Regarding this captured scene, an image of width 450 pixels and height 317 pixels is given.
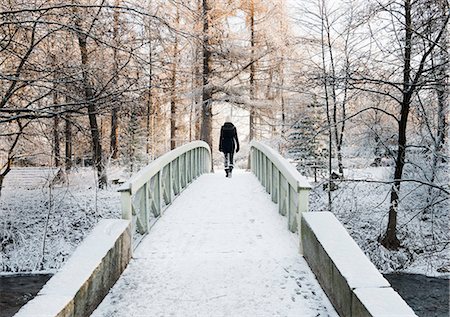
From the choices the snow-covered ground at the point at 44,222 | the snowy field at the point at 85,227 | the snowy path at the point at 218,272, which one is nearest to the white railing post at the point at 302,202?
the snowy path at the point at 218,272

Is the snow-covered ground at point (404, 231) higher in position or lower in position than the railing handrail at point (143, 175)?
lower

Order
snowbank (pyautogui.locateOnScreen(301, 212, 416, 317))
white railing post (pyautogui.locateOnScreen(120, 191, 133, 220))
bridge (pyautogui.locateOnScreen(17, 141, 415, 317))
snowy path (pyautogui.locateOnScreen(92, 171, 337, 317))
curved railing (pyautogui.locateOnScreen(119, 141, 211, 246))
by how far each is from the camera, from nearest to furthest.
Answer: snowbank (pyautogui.locateOnScreen(301, 212, 416, 317)) < bridge (pyautogui.locateOnScreen(17, 141, 415, 317)) < snowy path (pyautogui.locateOnScreen(92, 171, 337, 317)) < white railing post (pyautogui.locateOnScreen(120, 191, 133, 220)) < curved railing (pyautogui.locateOnScreen(119, 141, 211, 246))

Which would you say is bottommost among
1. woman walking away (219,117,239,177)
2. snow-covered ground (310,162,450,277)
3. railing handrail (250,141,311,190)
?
A: snow-covered ground (310,162,450,277)

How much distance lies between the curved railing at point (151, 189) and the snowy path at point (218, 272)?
24 centimetres

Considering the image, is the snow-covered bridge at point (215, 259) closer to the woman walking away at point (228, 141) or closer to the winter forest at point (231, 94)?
the winter forest at point (231, 94)

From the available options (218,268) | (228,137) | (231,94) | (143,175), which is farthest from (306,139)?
(218,268)

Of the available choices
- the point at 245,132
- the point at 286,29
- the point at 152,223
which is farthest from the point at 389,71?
the point at 245,132

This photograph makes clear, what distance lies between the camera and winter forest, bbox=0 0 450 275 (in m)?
6.20

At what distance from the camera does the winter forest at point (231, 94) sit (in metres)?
6.20

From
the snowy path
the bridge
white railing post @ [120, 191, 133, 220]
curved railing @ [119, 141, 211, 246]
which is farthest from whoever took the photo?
curved railing @ [119, 141, 211, 246]

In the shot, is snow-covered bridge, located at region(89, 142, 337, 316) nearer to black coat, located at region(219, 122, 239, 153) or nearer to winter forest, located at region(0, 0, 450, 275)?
winter forest, located at region(0, 0, 450, 275)

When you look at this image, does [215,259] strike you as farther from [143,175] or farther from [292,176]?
[143,175]

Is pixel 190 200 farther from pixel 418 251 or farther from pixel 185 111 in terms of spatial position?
pixel 185 111

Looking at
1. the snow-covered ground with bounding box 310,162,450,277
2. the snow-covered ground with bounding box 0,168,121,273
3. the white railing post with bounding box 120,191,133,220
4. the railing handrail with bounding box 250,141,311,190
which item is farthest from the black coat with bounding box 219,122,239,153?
the white railing post with bounding box 120,191,133,220
